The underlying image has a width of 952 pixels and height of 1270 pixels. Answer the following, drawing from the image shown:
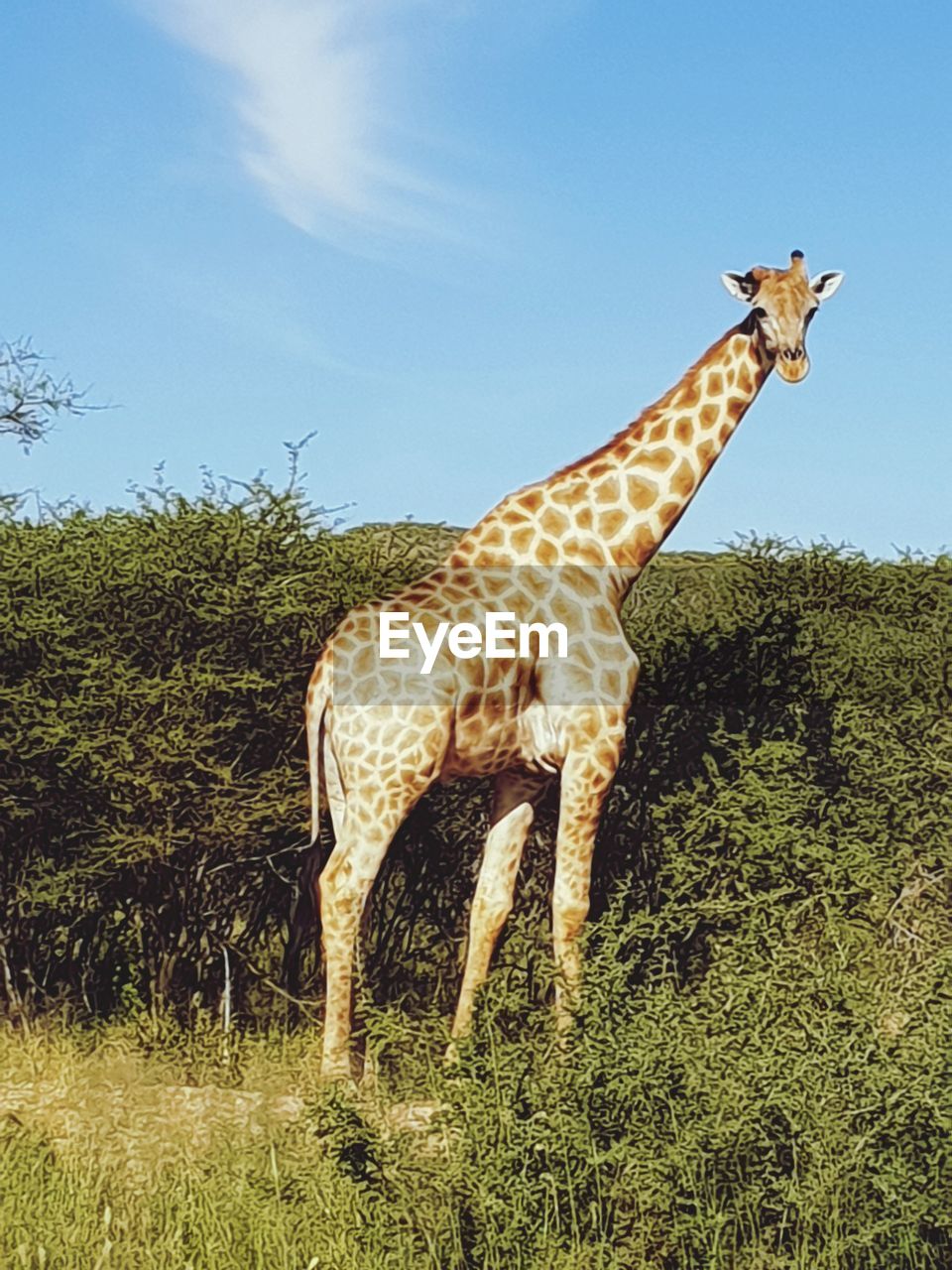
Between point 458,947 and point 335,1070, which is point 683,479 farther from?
point 335,1070

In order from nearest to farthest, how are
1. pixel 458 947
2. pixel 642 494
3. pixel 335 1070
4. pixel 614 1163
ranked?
pixel 614 1163 < pixel 335 1070 < pixel 642 494 < pixel 458 947

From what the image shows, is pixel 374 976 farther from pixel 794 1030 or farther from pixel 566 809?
pixel 794 1030

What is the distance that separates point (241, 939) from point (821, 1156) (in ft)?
16.3

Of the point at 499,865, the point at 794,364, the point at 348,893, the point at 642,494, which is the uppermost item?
the point at 794,364

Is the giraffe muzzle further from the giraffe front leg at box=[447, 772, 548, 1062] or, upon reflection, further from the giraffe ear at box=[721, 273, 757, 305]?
the giraffe front leg at box=[447, 772, 548, 1062]

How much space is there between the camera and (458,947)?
1055 cm

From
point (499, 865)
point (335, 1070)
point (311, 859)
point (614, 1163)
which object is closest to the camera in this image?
point (614, 1163)

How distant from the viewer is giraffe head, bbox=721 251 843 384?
359 inches

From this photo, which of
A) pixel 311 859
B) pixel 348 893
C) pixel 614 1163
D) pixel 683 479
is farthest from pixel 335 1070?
pixel 683 479

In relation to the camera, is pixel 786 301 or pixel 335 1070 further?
pixel 786 301

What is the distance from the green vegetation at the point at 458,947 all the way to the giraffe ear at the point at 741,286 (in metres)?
2.15

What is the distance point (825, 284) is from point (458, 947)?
13.8ft

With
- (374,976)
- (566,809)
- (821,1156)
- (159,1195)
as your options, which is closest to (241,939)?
(374,976)

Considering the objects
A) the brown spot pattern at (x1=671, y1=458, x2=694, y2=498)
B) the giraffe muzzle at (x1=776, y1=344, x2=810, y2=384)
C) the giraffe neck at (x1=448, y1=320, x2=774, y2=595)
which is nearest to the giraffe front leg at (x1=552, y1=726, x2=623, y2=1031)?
the giraffe neck at (x1=448, y1=320, x2=774, y2=595)
